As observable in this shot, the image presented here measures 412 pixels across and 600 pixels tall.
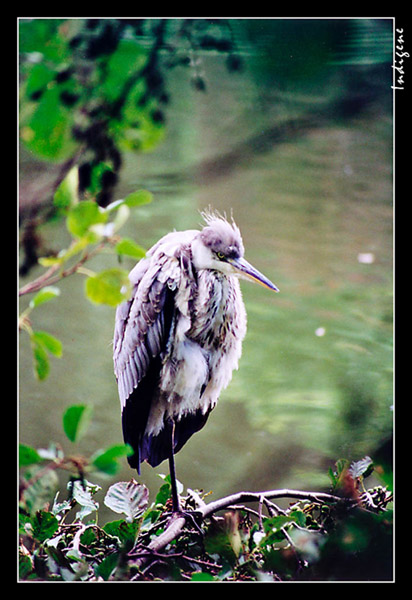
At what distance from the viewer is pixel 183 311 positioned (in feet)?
5.64

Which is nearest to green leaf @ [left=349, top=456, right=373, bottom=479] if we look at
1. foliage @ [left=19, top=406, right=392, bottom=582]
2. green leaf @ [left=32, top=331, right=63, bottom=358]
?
foliage @ [left=19, top=406, right=392, bottom=582]

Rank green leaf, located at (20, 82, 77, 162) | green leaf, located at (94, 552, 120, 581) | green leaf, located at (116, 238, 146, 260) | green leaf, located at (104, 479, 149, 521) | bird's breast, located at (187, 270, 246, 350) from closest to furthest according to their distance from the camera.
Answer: green leaf, located at (116, 238, 146, 260) → green leaf, located at (20, 82, 77, 162) → green leaf, located at (94, 552, 120, 581) → green leaf, located at (104, 479, 149, 521) → bird's breast, located at (187, 270, 246, 350)

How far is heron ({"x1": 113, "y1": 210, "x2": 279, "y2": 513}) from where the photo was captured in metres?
1.71

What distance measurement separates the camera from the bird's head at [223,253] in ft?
5.53

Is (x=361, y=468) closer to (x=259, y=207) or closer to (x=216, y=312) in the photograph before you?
(x=216, y=312)

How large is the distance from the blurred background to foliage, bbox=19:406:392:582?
233 millimetres

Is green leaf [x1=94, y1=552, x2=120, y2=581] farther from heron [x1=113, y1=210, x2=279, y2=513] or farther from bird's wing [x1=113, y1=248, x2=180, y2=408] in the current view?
bird's wing [x1=113, y1=248, x2=180, y2=408]

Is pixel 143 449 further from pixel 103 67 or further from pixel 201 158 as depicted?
pixel 103 67

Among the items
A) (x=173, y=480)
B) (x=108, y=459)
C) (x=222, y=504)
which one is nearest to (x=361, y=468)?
(x=222, y=504)

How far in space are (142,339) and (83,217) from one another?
89cm

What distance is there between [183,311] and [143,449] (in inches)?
17.0
